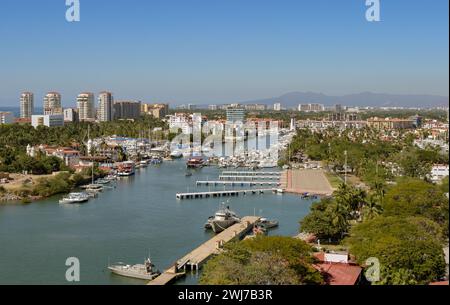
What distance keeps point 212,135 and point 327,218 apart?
70.5 ft

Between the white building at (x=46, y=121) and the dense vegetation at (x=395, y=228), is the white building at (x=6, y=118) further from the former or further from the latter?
the dense vegetation at (x=395, y=228)

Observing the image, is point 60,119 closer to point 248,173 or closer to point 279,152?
point 279,152

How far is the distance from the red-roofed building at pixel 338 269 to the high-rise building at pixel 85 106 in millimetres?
33442

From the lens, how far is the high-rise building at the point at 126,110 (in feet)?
135

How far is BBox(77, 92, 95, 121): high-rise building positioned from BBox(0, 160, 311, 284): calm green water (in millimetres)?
24755

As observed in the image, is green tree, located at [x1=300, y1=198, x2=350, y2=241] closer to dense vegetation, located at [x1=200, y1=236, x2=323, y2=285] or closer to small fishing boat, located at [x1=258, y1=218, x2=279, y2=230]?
small fishing boat, located at [x1=258, y1=218, x2=279, y2=230]

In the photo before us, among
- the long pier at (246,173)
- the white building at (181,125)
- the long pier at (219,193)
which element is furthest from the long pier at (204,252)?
the white building at (181,125)

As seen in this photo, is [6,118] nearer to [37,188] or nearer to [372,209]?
[37,188]

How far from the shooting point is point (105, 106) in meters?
37.3

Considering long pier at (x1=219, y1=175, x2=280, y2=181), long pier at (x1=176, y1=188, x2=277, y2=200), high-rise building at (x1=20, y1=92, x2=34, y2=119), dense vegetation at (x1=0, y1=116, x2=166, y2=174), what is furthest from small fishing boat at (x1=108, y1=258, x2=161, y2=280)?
high-rise building at (x1=20, y1=92, x2=34, y2=119)

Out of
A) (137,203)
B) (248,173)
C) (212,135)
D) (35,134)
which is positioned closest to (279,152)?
(248,173)
